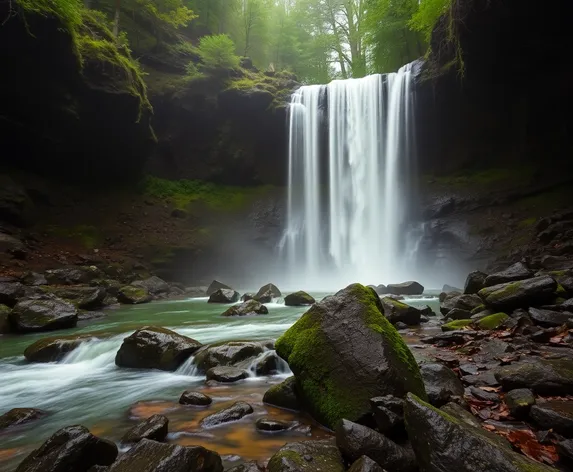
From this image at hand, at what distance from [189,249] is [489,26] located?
18.7 metres

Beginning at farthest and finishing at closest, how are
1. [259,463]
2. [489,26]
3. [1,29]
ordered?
1. [489,26]
2. [1,29]
3. [259,463]

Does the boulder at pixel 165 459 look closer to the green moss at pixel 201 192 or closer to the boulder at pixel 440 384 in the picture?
the boulder at pixel 440 384

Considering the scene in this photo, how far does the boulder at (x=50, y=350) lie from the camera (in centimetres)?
670

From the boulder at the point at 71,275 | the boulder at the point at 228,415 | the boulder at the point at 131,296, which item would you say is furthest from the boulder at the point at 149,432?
the boulder at the point at 71,275

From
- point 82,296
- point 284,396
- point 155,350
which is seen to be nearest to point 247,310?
point 155,350

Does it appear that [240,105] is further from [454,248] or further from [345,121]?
[454,248]

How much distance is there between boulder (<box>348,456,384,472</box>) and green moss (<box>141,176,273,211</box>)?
23.2m

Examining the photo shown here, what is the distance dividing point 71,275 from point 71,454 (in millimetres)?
14052

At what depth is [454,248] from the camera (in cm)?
1956

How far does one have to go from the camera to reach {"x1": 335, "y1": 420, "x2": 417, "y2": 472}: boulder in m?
2.49

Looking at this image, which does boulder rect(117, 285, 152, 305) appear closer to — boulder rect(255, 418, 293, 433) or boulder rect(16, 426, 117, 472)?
boulder rect(255, 418, 293, 433)

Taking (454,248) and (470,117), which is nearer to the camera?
(454,248)

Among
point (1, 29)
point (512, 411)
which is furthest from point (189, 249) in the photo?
point (512, 411)

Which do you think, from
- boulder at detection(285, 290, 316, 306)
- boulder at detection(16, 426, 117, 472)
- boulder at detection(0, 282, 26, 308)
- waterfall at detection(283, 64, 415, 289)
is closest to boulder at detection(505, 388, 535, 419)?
boulder at detection(16, 426, 117, 472)
